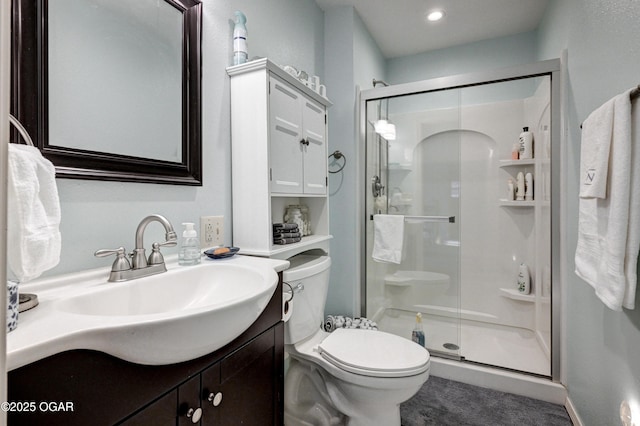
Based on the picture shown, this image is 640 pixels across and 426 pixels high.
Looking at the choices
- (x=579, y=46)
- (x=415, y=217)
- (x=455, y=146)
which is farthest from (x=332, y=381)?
(x=579, y=46)

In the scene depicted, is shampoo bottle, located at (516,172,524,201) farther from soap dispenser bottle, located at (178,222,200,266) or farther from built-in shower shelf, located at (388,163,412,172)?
soap dispenser bottle, located at (178,222,200,266)

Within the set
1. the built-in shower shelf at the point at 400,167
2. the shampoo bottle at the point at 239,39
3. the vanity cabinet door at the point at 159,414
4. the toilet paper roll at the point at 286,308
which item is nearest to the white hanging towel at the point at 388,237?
the built-in shower shelf at the point at 400,167

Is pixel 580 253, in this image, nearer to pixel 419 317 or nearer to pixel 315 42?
pixel 419 317

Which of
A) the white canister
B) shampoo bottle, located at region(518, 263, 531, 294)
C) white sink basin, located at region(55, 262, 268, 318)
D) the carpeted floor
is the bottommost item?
the carpeted floor

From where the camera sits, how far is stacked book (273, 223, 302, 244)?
1516 mm

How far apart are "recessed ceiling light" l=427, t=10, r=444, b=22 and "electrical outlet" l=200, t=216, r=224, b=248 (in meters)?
2.22

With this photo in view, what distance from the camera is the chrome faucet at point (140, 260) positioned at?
87 cm

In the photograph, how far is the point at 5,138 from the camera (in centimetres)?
31

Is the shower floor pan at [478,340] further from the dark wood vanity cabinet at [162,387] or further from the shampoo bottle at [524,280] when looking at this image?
the dark wood vanity cabinet at [162,387]

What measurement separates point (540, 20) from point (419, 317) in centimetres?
250

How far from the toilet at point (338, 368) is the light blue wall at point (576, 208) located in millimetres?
663

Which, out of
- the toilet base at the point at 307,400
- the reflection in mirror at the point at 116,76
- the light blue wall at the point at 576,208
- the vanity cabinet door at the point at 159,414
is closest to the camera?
the vanity cabinet door at the point at 159,414

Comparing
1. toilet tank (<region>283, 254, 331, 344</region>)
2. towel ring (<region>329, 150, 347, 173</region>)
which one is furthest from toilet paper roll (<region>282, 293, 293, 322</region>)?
towel ring (<region>329, 150, 347, 173</region>)

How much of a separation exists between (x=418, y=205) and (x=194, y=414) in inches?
77.9
